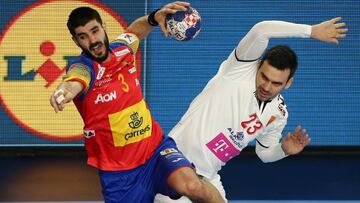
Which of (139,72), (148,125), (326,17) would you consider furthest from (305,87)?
(148,125)

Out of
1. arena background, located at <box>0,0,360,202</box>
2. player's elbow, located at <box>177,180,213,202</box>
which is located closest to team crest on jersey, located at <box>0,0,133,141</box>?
arena background, located at <box>0,0,360,202</box>

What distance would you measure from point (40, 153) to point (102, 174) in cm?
344

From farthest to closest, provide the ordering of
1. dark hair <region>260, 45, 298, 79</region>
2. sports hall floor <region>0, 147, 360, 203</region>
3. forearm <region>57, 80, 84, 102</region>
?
sports hall floor <region>0, 147, 360, 203</region> < dark hair <region>260, 45, 298, 79</region> < forearm <region>57, 80, 84, 102</region>

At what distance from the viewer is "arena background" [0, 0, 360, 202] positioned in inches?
330

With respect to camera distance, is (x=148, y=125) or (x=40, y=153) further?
(x=40, y=153)

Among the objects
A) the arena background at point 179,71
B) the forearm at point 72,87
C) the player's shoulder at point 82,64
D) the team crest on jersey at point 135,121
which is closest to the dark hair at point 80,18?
the player's shoulder at point 82,64

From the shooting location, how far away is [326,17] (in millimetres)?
8359

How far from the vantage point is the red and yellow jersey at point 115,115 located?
17.1 feet

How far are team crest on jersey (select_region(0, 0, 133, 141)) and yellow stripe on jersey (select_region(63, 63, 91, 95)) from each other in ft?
10.8

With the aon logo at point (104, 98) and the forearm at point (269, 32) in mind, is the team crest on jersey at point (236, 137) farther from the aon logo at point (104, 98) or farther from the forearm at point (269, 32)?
the aon logo at point (104, 98)

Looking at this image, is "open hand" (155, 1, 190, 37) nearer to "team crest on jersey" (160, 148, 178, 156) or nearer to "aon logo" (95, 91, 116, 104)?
"aon logo" (95, 91, 116, 104)

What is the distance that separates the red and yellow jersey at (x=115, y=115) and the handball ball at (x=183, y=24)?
31 cm

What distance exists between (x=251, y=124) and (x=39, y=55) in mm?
3509

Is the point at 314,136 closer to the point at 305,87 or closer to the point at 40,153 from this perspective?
the point at 305,87
